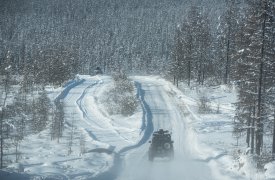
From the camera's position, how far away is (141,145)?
28719 mm

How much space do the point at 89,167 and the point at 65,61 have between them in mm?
61315

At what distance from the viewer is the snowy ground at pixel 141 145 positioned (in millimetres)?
19156

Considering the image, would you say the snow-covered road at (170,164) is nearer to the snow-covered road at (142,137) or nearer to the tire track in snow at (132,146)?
the snow-covered road at (142,137)

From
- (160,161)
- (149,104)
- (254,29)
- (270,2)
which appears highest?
(270,2)

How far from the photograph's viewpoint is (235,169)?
20203 millimetres

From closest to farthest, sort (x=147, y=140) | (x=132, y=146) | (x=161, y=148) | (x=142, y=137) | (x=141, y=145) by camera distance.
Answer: (x=161, y=148) → (x=132, y=146) → (x=141, y=145) → (x=147, y=140) → (x=142, y=137)

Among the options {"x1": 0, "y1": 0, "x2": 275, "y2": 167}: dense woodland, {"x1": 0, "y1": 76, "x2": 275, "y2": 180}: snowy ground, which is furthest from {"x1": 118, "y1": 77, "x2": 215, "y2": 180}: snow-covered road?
{"x1": 0, "y1": 0, "x2": 275, "y2": 167}: dense woodland

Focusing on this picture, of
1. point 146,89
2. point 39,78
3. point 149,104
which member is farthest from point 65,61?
point 149,104

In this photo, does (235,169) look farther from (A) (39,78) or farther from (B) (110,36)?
(B) (110,36)

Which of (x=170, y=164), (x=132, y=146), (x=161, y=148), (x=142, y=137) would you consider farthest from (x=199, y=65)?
(x=170, y=164)

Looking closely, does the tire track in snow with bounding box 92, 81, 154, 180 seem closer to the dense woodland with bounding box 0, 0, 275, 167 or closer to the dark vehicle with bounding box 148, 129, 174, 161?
the dark vehicle with bounding box 148, 129, 174, 161

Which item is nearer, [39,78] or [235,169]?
[235,169]

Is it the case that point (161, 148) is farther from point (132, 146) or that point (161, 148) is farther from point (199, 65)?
point (199, 65)

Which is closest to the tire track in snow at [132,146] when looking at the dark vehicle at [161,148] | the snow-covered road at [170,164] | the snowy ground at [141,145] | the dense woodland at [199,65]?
the snowy ground at [141,145]
